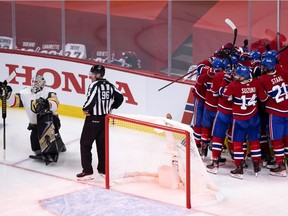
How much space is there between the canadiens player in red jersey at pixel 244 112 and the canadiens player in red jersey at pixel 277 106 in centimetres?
9

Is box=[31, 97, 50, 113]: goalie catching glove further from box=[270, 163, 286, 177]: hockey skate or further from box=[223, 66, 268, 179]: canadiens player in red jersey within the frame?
box=[270, 163, 286, 177]: hockey skate

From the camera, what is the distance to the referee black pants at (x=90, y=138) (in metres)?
8.34

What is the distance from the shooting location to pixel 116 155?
8250 millimetres

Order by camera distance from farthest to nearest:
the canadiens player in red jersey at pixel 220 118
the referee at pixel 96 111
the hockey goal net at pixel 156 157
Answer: the canadiens player in red jersey at pixel 220 118
the referee at pixel 96 111
the hockey goal net at pixel 156 157

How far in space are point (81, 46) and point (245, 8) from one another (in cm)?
237

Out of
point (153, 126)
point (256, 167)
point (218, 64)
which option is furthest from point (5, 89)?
point (256, 167)

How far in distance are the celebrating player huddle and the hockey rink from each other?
224 mm

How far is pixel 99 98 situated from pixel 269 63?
162cm

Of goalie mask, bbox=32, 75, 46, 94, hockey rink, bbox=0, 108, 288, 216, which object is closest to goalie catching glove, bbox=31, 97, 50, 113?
goalie mask, bbox=32, 75, 46, 94

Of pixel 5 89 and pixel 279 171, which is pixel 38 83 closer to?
pixel 5 89

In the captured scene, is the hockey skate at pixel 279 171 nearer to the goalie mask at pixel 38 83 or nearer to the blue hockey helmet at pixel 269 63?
the blue hockey helmet at pixel 269 63

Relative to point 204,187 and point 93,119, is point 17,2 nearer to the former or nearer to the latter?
point 93,119

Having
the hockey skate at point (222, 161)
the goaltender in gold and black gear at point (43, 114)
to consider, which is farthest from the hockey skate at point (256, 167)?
the goaltender in gold and black gear at point (43, 114)

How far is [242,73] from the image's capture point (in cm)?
818
